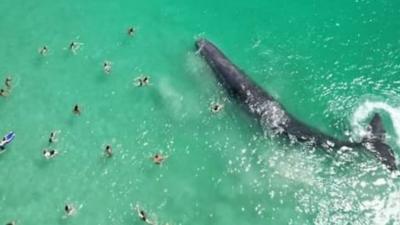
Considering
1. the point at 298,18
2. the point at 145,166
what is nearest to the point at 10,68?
the point at 145,166

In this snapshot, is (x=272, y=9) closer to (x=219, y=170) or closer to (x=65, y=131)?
(x=219, y=170)

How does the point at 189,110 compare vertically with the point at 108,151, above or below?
above

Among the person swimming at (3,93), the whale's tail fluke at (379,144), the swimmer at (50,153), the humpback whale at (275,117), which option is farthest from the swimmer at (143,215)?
the person swimming at (3,93)

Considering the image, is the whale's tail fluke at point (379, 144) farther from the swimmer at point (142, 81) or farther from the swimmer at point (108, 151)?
the swimmer at point (108, 151)

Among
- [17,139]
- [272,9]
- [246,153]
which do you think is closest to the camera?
[246,153]

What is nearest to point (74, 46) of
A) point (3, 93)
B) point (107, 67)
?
point (107, 67)

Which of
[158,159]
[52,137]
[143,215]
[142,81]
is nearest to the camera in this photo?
[143,215]

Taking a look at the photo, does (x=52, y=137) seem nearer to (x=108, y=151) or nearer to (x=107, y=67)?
(x=108, y=151)

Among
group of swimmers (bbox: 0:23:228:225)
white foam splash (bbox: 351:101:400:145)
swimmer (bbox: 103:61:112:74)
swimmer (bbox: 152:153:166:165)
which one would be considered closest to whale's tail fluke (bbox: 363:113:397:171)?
white foam splash (bbox: 351:101:400:145)
